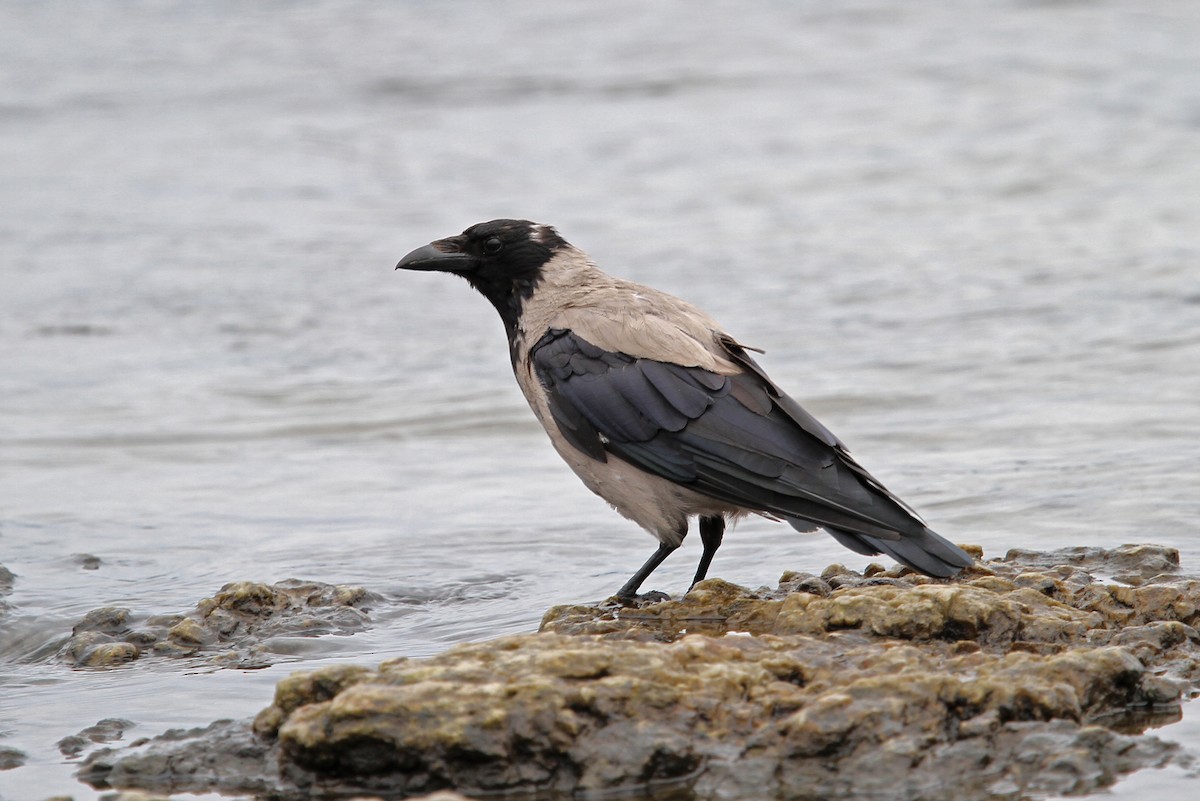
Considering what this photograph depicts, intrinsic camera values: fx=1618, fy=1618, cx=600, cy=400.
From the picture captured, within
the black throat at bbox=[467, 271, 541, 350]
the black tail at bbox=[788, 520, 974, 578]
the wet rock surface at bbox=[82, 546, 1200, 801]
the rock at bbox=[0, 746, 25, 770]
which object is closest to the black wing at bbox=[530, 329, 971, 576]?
the black tail at bbox=[788, 520, 974, 578]

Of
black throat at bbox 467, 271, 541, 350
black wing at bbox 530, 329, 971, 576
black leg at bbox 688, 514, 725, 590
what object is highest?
black throat at bbox 467, 271, 541, 350

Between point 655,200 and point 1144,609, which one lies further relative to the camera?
point 655,200

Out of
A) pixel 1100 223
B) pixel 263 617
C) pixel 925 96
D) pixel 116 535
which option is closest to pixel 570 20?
pixel 925 96

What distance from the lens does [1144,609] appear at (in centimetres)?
522

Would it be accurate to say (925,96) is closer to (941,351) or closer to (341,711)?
(941,351)

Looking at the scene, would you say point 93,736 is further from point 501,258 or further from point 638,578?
point 501,258

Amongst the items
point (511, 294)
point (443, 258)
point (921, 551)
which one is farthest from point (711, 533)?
point (443, 258)

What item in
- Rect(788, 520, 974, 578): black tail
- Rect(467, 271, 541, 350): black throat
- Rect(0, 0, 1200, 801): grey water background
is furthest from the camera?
Rect(0, 0, 1200, 801): grey water background

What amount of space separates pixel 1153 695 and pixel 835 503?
51.3 inches

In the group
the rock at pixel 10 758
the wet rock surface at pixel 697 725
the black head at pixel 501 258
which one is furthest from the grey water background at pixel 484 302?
the black head at pixel 501 258

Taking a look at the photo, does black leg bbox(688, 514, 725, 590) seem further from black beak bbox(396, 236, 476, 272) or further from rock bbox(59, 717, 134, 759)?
rock bbox(59, 717, 134, 759)

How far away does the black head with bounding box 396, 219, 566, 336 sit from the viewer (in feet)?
22.6

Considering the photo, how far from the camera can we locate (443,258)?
7.06 m

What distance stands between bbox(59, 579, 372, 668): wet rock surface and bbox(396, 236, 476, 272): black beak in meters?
1.51
